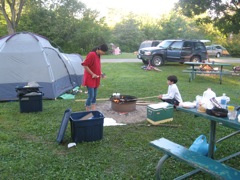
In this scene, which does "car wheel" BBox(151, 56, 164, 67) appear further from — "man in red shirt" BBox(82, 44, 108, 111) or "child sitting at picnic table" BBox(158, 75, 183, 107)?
"man in red shirt" BBox(82, 44, 108, 111)

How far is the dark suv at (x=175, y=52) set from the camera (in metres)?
16.0

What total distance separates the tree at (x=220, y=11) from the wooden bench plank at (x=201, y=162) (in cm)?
1299

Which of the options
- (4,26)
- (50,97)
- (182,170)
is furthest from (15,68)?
(4,26)

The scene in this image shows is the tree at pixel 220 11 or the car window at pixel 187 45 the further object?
the car window at pixel 187 45

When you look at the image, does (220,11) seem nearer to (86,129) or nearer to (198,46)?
(198,46)

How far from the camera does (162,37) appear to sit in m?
36.7

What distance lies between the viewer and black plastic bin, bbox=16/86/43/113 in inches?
232

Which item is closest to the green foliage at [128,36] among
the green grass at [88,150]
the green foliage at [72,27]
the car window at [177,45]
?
the green foliage at [72,27]

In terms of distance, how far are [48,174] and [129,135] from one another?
5.87ft

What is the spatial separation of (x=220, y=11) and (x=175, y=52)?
141 inches

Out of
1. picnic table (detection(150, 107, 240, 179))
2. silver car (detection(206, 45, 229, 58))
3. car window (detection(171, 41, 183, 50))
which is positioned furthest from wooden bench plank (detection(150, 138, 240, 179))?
silver car (detection(206, 45, 229, 58))

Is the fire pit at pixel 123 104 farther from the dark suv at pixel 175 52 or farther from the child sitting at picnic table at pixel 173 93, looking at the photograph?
the dark suv at pixel 175 52

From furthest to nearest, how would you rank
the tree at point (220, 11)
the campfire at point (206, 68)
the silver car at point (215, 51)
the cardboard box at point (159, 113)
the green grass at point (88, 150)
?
the silver car at point (215, 51), the tree at point (220, 11), the campfire at point (206, 68), the cardboard box at point (159, 113), the green grass at point (88, 150)

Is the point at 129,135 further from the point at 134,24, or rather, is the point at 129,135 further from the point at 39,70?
the point at 134,24
